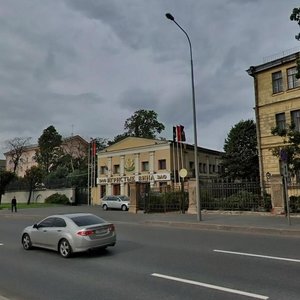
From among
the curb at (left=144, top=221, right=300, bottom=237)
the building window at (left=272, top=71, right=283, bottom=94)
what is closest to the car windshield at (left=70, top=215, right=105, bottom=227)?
the curb at (left=144, top=221, right=300, bottom=237)

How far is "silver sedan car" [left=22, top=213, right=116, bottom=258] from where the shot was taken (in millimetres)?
11438

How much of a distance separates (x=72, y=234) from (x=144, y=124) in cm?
7191

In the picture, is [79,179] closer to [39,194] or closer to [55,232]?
[39,194]

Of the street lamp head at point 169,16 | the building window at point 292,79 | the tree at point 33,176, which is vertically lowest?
the tree at point 33,176

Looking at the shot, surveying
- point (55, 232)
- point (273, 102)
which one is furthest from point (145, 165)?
point (55, 232)

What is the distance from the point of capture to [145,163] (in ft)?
187

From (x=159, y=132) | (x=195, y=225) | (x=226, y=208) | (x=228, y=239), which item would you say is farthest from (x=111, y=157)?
(x=228, y=239)

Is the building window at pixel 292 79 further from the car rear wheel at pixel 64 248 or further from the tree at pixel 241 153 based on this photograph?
the car rear wheel at pixel 64 248

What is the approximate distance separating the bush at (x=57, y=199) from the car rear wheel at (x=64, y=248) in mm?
47698

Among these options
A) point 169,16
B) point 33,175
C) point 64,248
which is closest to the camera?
point 64,248

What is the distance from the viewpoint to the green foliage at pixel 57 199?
5850 cm

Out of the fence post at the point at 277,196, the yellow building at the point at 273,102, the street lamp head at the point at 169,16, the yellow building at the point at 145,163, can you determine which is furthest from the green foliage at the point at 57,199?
the street lamp head at the point at 169,16

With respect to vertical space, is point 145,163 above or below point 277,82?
below

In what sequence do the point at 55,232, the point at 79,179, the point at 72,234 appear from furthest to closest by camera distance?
1. the point at 79,179
2. the point at 55,232
3. the point at 72,234
